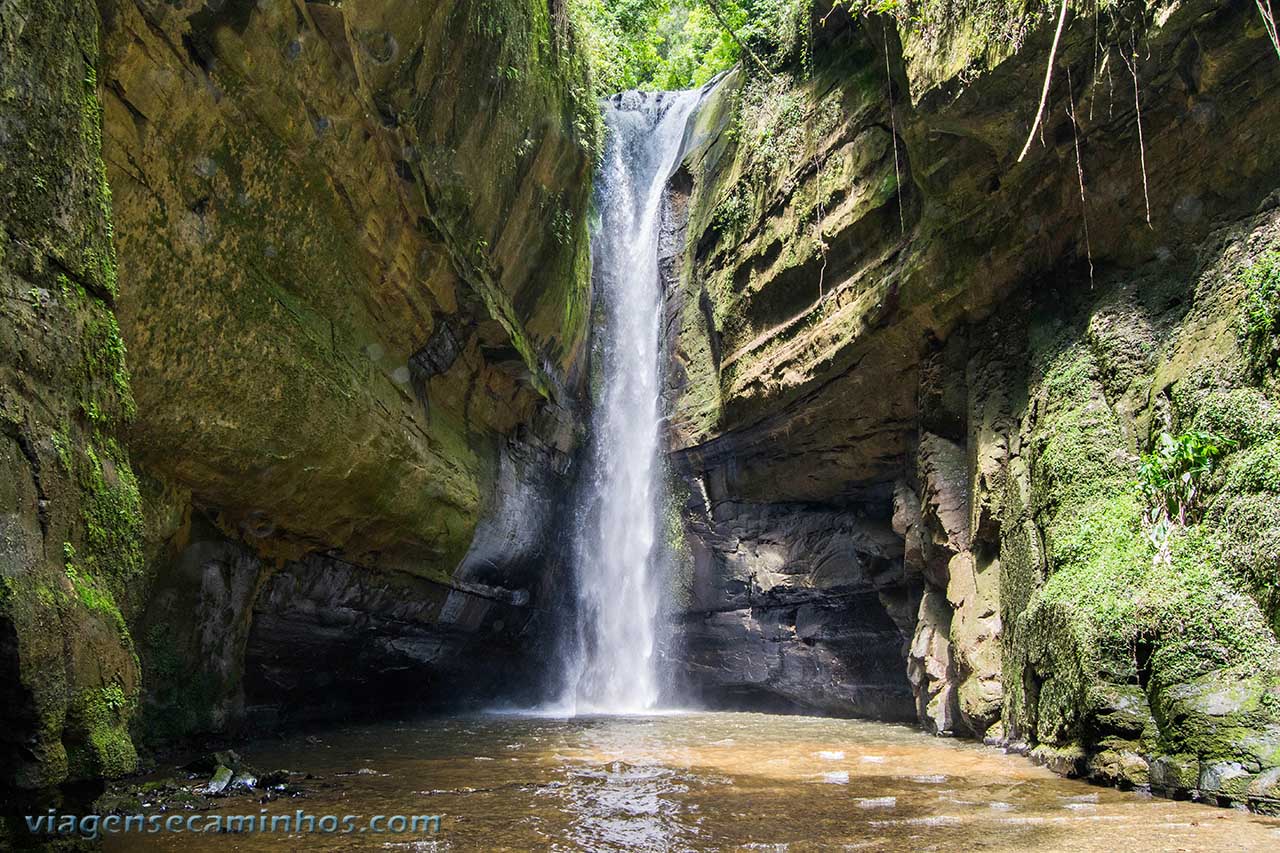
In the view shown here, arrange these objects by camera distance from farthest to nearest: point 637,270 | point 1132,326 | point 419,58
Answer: point 637,270 → point 419,58 → point 1132,326

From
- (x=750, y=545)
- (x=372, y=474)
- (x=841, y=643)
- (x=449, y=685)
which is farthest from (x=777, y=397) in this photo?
(x=449, y=685)

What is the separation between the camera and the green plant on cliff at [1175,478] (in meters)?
6.21

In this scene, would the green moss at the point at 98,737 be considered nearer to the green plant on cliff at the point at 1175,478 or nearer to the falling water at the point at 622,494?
the green plant on cliff at the point at 1175,478

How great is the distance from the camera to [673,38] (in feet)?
86.2

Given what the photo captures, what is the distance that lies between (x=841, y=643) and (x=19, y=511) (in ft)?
41.4

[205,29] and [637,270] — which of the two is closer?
[205,29]

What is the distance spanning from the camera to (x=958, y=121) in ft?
30.0

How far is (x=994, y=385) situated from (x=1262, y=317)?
400 cm

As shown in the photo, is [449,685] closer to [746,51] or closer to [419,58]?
[419,58]

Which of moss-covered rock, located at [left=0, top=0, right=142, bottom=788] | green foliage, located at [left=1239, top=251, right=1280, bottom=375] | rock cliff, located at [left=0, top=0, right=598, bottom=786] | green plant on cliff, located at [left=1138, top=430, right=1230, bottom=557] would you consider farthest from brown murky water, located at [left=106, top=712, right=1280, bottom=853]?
green foliage, located at [left=1239, top=251, right=1280, bottom=375]

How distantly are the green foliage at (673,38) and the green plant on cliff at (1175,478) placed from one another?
10.5m

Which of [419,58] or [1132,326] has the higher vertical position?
[419,58]

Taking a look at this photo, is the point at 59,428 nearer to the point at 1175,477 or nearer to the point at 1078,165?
the point at 1175,477

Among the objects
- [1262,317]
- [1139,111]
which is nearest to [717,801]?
[1262,317]
